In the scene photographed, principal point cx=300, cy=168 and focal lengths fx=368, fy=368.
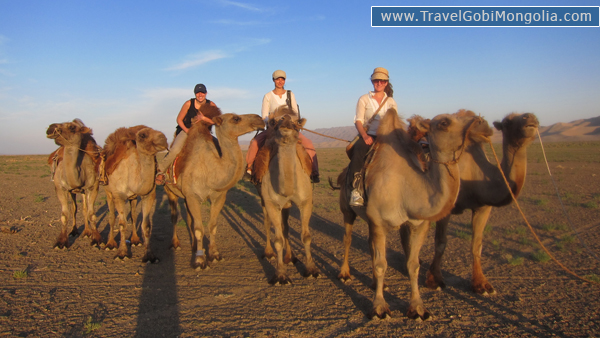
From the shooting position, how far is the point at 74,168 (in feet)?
26.7

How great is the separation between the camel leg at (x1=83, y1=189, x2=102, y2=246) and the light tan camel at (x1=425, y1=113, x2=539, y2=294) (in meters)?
7.35

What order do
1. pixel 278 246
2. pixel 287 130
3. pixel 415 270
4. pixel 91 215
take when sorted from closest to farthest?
pixel 415 270
pixel 287 130
pixel 278 246
pixel 91 215

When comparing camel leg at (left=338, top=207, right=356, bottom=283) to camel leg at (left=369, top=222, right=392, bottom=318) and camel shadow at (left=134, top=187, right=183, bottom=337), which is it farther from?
camel shadow at (left=134, top=187, right=183, bottom=337)

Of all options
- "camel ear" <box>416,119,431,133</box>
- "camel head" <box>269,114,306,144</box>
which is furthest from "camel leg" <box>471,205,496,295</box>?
"camel head" <box>269,114,306,144</box>

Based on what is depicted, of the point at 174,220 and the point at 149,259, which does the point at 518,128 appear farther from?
the point at 174,220

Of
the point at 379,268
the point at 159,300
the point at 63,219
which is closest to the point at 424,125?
the point at 379,268

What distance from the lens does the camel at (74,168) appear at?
7.91 m

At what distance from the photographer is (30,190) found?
61.9 ft

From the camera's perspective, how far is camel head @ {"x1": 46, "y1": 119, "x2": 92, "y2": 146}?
25.2 ft

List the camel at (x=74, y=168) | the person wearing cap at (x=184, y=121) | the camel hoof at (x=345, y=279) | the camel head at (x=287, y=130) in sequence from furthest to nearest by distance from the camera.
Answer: the camel at (x=74, y=168), the person wearing cap at (x=184, y=121), the camel hoof at (x=345, y=279), the camel head at (x=287, y=130)

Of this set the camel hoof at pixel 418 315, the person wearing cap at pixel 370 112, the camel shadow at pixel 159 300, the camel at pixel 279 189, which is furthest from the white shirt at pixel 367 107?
the camel shadow at pixel 159 300

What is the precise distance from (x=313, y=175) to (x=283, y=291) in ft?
7.00

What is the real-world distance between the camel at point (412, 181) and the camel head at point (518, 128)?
1.13 m

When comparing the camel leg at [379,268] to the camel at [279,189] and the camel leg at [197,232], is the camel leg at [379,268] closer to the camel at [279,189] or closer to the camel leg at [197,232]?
the camel at [279,189]
